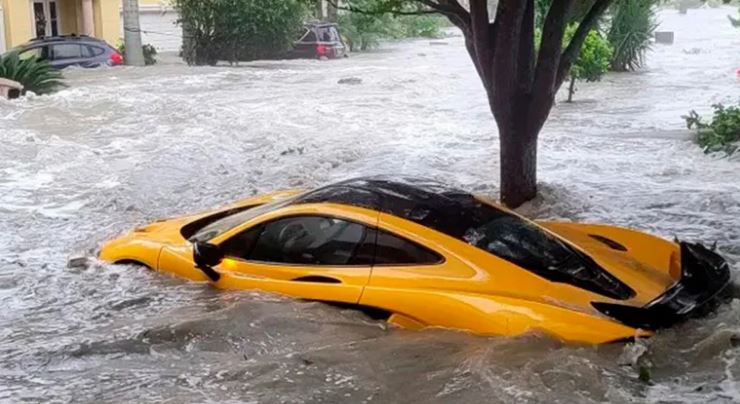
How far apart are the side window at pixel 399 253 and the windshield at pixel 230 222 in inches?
36.1

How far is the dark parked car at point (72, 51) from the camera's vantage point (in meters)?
23.7

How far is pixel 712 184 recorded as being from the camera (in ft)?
37.4

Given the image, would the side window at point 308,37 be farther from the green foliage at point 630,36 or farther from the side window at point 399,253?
the side window at point 399,253

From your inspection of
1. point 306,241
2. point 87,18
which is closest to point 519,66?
point 306,241

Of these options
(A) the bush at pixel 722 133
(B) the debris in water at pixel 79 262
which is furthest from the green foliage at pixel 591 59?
(B) the debris in water at pixel 79 262

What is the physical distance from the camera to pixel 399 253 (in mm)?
5449

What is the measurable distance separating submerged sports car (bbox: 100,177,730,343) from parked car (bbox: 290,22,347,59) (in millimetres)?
25544

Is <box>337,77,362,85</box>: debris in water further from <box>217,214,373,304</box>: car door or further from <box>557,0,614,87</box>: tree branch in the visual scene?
<box>217,214,373,304</box>: car door

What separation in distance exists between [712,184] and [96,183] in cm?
791

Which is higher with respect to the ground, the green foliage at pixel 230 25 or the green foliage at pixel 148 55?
the green foliage at pixel 230 25

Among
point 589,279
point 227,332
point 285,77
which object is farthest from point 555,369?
point 285,77

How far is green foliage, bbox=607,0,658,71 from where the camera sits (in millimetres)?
26344

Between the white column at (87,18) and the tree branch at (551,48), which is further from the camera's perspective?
the white column at (87,18)

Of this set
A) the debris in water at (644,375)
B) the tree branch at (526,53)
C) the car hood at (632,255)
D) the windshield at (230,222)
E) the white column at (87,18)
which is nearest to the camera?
the debris in water at (644,375)
